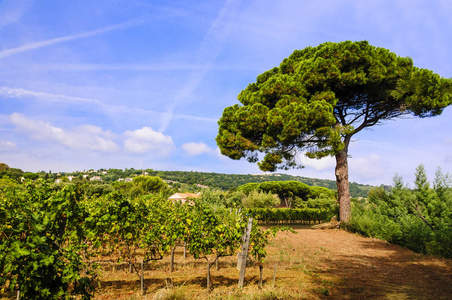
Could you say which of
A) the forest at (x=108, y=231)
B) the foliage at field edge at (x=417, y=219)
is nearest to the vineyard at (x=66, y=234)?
the forest at (x=108, y=231)

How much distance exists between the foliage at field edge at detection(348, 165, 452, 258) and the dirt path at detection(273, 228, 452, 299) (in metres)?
0.65

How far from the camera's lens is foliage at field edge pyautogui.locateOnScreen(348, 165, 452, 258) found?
954 cm

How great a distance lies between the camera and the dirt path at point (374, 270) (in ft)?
17.6

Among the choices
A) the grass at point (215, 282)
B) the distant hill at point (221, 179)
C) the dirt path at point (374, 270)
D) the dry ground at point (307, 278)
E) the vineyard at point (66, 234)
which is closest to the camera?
the vineyard at point (66, 234)

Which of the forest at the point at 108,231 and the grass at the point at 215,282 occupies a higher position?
the forest at the point at 108,231

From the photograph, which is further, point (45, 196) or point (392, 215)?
point (392, 215)

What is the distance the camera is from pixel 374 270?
24.0ft

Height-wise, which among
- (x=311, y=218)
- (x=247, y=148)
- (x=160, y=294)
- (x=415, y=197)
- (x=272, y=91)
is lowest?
(x=311, y=218)

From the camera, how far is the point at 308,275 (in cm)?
644

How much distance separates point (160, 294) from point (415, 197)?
41.5ft

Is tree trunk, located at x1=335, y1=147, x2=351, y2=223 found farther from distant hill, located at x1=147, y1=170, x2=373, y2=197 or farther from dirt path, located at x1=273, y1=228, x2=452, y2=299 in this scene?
distant hill, located at x1=147, y1=170, x2=373, y2=197

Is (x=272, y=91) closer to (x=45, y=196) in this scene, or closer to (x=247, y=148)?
(x=247, y=148)

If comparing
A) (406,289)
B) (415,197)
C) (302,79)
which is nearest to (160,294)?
(406,289)

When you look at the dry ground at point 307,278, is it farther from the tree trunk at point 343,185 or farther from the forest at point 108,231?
the tree trunk at point 343,185
